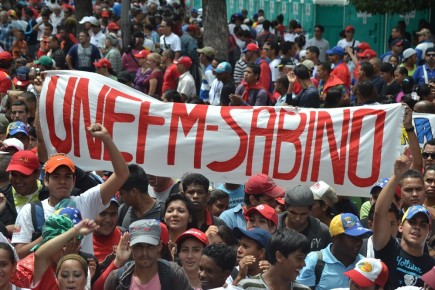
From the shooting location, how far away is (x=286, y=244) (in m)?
6.66

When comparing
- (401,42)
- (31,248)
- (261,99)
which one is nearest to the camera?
(31,248)

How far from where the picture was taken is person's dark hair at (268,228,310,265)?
666 centimetres

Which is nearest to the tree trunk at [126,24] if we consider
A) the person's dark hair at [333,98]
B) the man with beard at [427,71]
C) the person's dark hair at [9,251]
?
the man with beard at [427,71]

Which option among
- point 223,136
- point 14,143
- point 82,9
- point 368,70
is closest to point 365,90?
point 368,70

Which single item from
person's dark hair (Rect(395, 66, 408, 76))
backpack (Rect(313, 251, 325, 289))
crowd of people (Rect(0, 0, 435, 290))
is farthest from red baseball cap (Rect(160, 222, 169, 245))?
person's dark hair (Rect(395, 66, 408, 76))

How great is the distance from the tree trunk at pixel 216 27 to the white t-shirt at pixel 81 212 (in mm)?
Result: 13523

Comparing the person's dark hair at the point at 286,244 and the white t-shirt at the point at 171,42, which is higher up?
the white t-shirt at the point at 171,42

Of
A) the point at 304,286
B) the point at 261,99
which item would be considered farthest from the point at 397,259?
the point at 261,99

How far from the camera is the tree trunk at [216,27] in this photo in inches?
833

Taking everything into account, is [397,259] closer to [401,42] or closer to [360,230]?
[360,230]

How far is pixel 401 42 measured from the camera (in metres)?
20.0

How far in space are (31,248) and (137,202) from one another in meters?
1.32

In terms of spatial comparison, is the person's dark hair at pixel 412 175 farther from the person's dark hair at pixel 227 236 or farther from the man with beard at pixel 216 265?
the man with beard at pixel 216 265

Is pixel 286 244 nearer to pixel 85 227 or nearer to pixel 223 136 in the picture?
pixel 85 227
